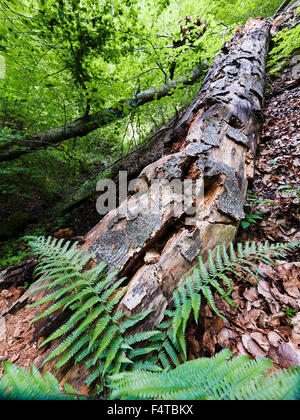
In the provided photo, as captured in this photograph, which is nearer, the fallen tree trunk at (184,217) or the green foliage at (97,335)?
the green foliage at (97,335)

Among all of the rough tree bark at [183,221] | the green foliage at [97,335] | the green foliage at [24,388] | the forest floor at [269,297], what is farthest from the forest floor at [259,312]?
the green foliage at [24,388]

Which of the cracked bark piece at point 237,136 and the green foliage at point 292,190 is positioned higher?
the cracked bark piece at point 237,136

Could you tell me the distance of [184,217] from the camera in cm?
194

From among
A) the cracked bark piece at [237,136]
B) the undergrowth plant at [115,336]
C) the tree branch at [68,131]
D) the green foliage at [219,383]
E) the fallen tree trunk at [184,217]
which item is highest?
the tree branch at [68,131]

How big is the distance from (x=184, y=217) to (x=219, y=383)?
4.53 ft

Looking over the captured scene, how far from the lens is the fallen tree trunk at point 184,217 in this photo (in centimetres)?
162

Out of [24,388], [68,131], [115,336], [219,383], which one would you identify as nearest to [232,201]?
[219,383]

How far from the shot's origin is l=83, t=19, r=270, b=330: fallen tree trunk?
5.32ft

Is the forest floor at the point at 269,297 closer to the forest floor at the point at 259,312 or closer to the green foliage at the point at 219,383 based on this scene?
the forest floor at the point at 259,312

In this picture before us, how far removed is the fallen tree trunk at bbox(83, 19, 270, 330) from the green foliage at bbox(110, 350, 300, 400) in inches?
23.1

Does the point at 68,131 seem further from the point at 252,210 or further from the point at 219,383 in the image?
the point at 219,383

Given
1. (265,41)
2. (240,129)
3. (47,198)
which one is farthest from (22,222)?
(265,41)

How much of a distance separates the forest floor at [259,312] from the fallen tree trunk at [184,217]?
44 centimetres

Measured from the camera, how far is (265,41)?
5.10 meters
